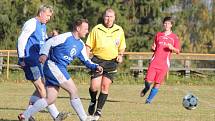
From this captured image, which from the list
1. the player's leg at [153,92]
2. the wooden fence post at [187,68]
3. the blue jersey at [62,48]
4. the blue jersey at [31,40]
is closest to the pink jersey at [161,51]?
the player's leg at [153,92]

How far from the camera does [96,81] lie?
442 inches

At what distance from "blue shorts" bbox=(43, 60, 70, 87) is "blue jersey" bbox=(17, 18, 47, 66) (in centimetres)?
97

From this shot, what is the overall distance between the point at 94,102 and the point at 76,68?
1572cm

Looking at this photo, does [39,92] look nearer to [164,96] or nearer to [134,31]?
[164,96]

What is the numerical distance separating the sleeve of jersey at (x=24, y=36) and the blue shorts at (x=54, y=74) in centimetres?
90

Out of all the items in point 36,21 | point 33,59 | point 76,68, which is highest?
point 36,21

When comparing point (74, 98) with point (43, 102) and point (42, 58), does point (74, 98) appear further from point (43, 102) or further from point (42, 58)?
point (42, 58)

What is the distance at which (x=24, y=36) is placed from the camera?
32.4ft

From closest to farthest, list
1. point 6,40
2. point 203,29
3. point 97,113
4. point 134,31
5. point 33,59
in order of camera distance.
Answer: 1. point 33,59
2. point 97,113
3. point 6,40
4. point 134,31
5. point 203,29

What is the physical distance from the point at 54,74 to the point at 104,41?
2.46 meters

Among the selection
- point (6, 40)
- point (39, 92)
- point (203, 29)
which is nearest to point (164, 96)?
point (39, 92)

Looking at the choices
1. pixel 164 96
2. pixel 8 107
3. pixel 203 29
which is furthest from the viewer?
pixel 203 29

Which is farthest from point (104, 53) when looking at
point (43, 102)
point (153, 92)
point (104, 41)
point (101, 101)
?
point (153, 92)

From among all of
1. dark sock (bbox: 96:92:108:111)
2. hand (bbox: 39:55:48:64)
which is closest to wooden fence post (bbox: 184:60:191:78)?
dark sock (bbox: 96:92:108:111)
